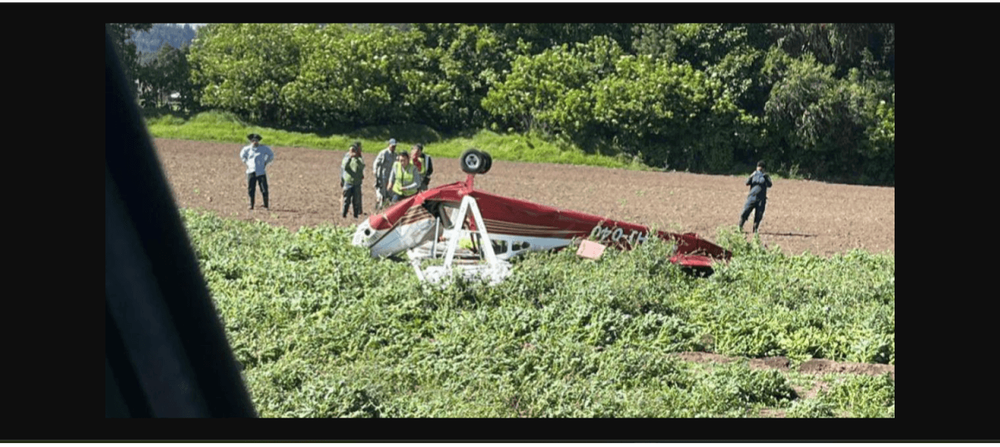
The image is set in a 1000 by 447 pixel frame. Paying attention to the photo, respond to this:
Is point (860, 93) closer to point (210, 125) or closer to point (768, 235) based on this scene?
point (768, 235)

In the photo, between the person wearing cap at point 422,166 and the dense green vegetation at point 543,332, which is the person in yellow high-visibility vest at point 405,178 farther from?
the dense green vegetation at point 543,332

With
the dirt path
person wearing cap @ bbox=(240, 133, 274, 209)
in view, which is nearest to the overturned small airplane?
the dirt path

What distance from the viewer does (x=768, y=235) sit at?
1591 centimetres

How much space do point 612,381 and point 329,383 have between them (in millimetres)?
1867

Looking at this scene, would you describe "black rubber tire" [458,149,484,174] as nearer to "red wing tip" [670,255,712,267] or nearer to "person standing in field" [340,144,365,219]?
"red wing tip" [670,255,712,267]

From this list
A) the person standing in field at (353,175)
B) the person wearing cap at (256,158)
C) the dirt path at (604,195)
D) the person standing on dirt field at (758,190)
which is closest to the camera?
the person standing on dirt field at (758,190)

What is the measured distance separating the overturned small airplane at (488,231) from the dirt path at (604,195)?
101 inches

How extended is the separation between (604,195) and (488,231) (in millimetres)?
10638

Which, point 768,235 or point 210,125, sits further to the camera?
point 210,125

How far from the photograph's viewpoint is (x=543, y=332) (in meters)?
8.14

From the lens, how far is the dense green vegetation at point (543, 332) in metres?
6.69

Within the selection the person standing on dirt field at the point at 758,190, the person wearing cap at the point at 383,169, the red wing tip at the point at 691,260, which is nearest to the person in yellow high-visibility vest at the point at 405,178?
the person wearing cap at the point at 383,169

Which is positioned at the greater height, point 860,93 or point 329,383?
point 860,93
